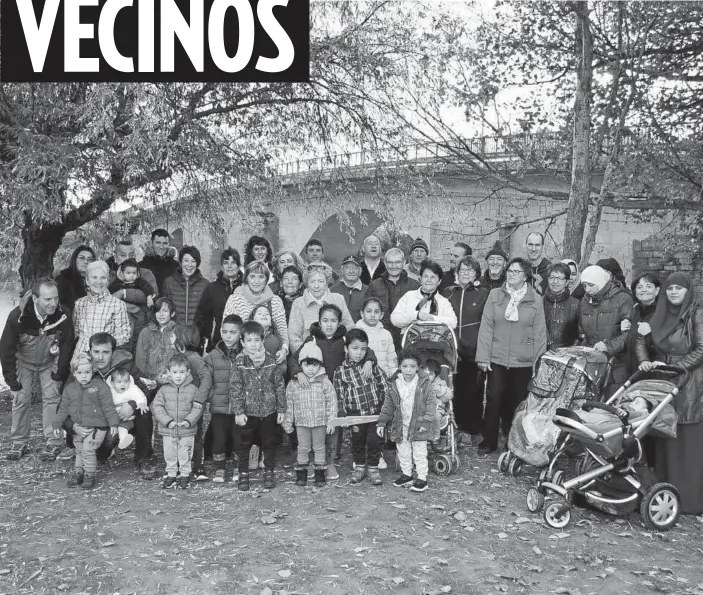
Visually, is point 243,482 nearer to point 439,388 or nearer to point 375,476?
point 375,476

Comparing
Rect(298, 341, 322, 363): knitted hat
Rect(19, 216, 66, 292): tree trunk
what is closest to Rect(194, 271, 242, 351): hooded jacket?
Rect(298, 341, 322, 363): knitted hat

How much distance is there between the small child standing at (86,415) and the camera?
5.39m

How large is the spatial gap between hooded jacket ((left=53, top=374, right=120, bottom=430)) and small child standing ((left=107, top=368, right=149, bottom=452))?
0.09 metres

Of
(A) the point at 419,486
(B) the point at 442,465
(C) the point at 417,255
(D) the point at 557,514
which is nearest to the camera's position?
(D) the point at 557,514

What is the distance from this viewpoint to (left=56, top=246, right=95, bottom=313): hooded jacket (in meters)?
6.66

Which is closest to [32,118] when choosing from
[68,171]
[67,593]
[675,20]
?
[68,171]

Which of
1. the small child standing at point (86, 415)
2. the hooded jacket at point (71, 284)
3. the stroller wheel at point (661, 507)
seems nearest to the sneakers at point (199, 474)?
the small child standing at point (86, 415)

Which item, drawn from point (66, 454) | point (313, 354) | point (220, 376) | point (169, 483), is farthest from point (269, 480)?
point (66, 454)

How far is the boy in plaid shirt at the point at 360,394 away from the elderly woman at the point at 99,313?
1.94m

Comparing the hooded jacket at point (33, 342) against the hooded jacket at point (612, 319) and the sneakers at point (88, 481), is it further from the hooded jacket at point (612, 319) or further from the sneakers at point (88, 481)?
the hooded jacket at point (612, 319)

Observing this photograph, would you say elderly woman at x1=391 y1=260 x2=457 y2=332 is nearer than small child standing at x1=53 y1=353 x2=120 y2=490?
No

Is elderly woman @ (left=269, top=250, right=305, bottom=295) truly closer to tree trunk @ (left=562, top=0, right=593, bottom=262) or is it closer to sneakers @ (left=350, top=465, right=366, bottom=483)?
sneakers @ (left=350, top=465, right=366, bottom=483)

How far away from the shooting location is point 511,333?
5984mm

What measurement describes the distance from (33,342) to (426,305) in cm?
342
